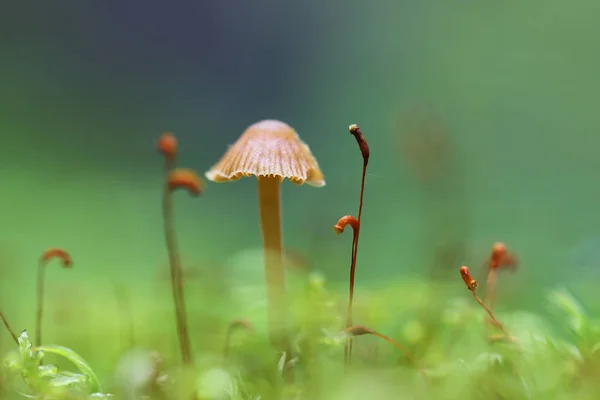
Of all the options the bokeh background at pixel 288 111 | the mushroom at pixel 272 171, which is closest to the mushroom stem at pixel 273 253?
the mushroom at pixel 272 171

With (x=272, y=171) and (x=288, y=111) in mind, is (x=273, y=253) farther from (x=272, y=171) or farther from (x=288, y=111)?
(x=288, y=111)

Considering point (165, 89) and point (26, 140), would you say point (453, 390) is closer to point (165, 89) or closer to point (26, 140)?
point (26, 140)

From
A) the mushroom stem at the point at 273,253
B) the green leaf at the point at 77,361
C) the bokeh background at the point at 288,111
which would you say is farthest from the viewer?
the bokeh background at the point at 288,111

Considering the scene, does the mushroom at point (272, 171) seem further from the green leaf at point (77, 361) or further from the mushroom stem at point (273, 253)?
the green leaf at point (77, 361)

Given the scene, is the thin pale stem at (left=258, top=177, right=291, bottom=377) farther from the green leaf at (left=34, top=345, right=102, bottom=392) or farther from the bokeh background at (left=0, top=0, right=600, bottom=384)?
the bokeh background at (left=0, top=0, right=600, bottom=384)

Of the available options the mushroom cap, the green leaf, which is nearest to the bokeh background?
the mushroom cap

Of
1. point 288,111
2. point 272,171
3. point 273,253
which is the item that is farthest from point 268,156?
point 288,111

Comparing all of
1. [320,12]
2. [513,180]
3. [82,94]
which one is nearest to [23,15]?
[82,94]
